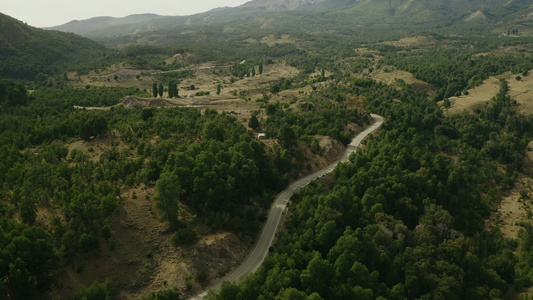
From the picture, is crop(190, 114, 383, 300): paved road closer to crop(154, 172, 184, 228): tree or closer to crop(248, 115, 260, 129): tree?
crop(154, 172, 184, 228): tree

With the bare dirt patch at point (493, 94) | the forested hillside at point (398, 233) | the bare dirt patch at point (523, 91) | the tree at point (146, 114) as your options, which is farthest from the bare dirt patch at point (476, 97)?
the tree at point (146, 114)

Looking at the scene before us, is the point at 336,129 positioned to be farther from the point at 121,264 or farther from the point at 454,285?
the point at 121,264

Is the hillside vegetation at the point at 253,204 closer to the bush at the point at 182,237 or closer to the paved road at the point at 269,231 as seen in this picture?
the bush at the point at 182,237

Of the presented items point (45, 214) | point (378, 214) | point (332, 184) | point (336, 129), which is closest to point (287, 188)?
point (332, 184)

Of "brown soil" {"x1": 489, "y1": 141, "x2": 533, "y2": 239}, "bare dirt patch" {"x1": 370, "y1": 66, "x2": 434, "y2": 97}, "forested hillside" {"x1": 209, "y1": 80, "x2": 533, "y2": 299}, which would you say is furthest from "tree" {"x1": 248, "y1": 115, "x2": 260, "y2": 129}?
"bare dirt patch" {"x1": 370, "y1": 66, "x2": 434, "y2": 97}

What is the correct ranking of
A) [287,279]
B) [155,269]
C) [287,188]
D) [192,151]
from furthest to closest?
[287,188] → [192,151] → [155,269] → [287,279]

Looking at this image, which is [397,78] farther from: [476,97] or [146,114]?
[146,114]
